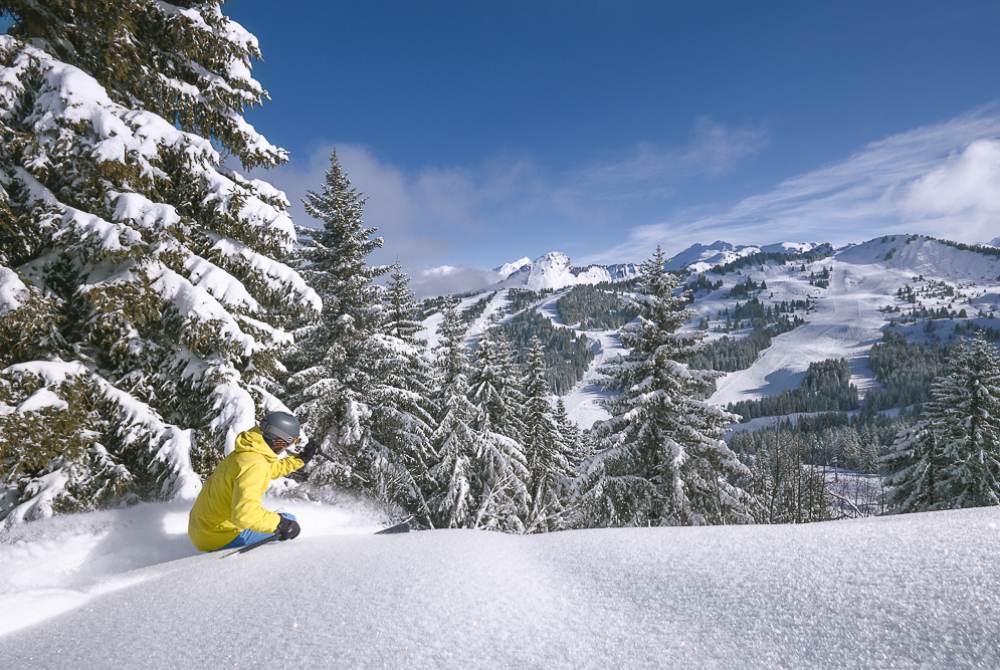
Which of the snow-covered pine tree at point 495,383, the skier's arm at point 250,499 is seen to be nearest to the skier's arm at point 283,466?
the skier's arm at point 250,499

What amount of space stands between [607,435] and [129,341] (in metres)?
14.0

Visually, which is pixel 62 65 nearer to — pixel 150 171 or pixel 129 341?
pixel 150 171

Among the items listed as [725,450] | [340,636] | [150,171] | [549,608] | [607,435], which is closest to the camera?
[340,636]

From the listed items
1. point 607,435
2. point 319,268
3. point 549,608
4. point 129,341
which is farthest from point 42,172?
point 607,435

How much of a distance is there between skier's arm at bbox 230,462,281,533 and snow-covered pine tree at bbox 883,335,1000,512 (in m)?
25.7

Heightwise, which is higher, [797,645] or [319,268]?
[319,268]

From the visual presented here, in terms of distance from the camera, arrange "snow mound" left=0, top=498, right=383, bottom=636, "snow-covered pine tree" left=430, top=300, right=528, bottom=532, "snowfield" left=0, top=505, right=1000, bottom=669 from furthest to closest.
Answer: "snow-covered pine tree" left=430, top=300, right=528, bottom=532 → "snow mound" left=0, top=498, right=383, bottom=636 → "snowfield" left=0, top=505, right=1000, bottom=669

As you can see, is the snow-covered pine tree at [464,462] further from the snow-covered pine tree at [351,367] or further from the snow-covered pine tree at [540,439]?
the snow-covered pine tree at [540,439]

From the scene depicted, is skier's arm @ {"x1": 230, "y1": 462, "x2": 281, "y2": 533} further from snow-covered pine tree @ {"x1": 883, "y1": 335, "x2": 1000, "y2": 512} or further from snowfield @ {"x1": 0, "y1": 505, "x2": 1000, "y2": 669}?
snow-covered pine tree @ {"x1": 883, "y1": 335, "x2": 1000, "y2": 512}

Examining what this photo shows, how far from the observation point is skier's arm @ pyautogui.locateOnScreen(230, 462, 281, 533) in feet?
14.3

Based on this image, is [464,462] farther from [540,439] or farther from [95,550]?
[95,550]

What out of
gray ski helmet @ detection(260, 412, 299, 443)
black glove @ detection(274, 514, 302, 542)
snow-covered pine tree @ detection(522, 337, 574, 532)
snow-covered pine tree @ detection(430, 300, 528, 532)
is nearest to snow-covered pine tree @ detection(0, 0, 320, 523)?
black glove @ detection(274, 514, 302, 542)

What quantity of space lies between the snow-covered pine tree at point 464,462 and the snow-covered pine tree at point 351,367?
2.08 m

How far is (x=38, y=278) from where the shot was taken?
5.92 meters
